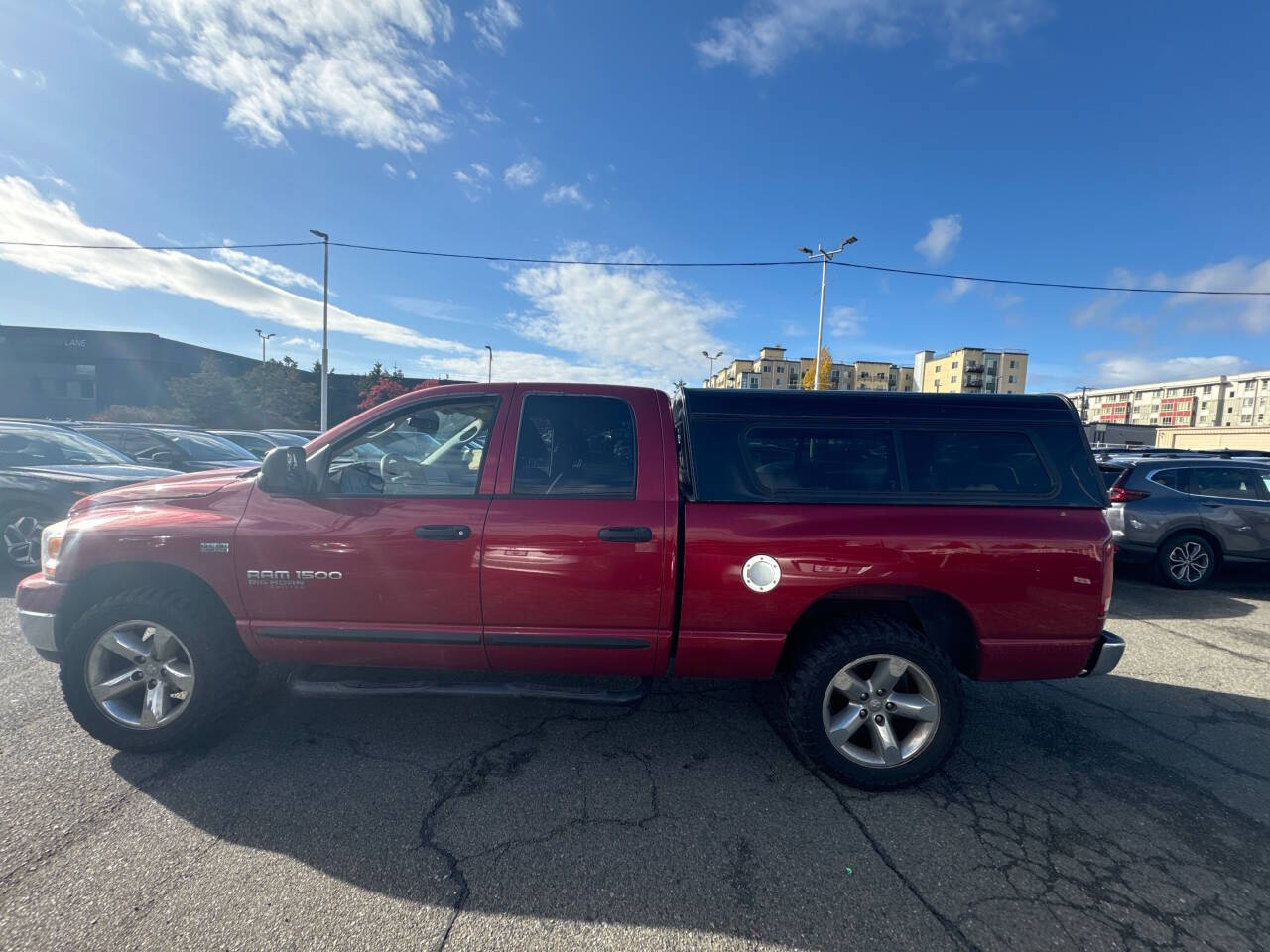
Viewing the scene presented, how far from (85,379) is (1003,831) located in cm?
4863

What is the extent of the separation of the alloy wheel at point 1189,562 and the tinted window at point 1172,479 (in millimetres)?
688

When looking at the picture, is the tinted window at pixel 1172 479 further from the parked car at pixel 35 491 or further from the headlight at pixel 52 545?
the parked car at pixel 35 491

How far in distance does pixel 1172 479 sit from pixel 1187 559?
97 cm

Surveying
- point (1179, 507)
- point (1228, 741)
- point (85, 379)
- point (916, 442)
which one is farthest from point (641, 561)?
point (85, 379)

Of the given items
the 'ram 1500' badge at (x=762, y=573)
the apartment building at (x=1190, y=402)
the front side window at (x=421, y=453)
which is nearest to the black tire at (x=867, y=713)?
the 'ram 1500' badge at (x=762, y=573)

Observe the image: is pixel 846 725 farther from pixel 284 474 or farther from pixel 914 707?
pixel 284 474

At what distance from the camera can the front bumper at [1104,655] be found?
9.21 feet

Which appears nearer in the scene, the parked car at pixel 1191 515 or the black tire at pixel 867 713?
the black tire at pixel 867 713

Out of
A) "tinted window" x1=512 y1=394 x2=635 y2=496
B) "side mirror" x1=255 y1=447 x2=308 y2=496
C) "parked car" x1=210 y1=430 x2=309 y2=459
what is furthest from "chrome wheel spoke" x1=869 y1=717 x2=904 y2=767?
"parked car" x1=210 y1=430 x2=309 y2=459

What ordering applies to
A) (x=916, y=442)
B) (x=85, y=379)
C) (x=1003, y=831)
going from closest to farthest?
(x=1003, y=831)
(x=916, y=442)
(x=85, y=379)

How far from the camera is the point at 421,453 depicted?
3.12 m

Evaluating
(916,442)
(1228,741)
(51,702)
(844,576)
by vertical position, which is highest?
(916,442)

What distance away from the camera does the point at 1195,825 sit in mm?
2553

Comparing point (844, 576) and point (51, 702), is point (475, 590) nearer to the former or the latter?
point (844, 576)
